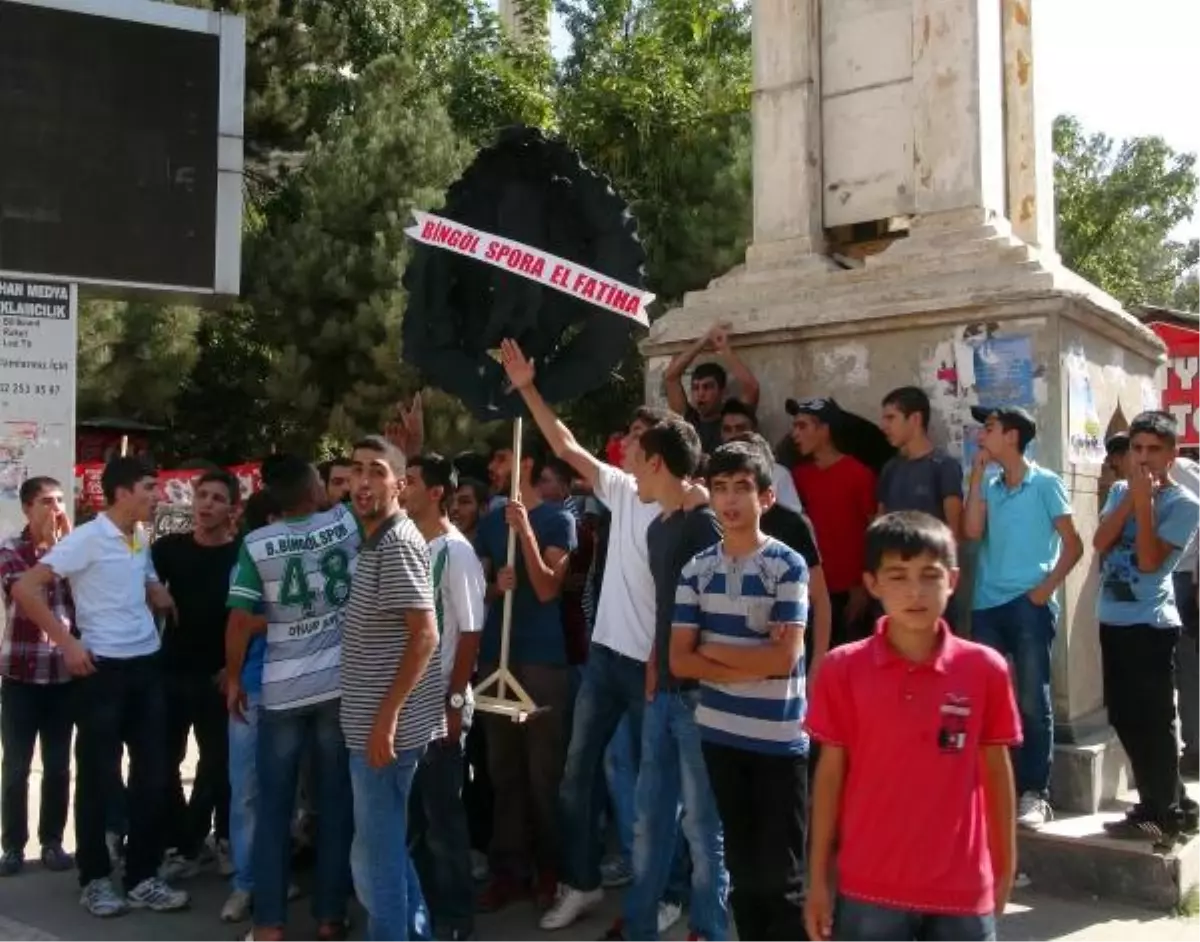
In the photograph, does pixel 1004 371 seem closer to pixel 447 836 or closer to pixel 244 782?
pixel 447 836

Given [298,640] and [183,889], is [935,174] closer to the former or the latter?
[298,640]

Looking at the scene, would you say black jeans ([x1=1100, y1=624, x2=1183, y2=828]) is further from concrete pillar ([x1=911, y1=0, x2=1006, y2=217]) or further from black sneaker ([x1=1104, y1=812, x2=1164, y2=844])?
concrete pillar ([x1=911, y1=0, x2=1006, y2=217])

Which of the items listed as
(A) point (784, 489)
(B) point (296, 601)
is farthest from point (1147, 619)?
(B) point (296, 601)

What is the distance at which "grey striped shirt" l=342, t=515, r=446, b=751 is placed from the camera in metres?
4.02

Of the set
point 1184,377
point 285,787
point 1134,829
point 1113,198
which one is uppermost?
point 1113,198

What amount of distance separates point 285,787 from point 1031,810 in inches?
113

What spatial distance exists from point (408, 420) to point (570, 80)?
2031cm

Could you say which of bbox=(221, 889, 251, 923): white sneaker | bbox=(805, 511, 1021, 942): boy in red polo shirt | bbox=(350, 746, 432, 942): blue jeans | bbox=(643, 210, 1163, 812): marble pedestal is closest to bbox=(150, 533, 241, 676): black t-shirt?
bbox=(221, 889, 251, 923): white sneaker

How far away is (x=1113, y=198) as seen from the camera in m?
24.2

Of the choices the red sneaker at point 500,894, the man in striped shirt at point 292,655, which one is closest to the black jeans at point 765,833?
the man in striped shirt at point 292,655

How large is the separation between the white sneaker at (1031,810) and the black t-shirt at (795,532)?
5.16 feet

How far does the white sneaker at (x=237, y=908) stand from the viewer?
16.6 feet

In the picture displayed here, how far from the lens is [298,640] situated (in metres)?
4.49

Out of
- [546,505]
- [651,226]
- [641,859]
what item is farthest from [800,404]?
[651,226]
